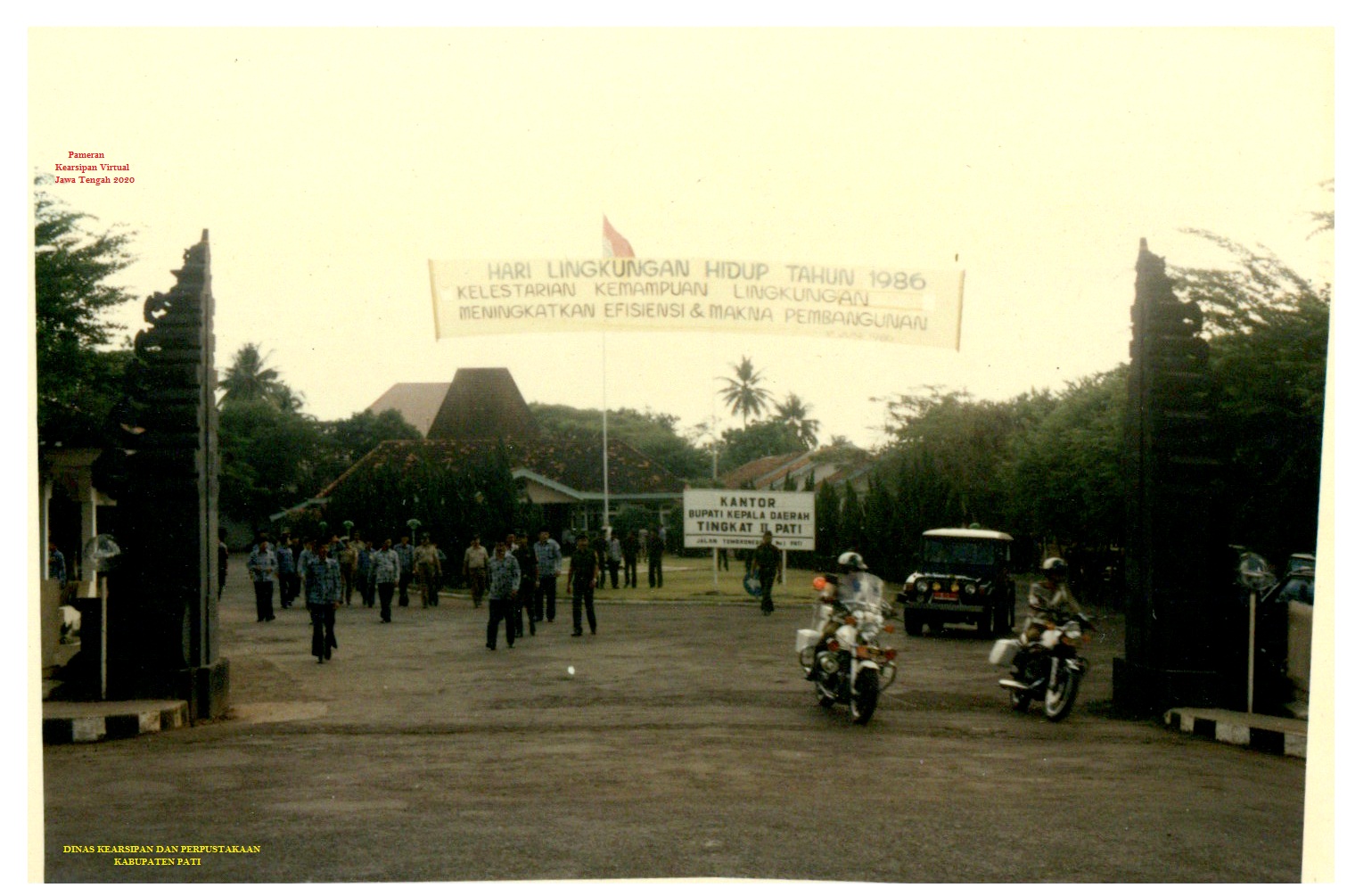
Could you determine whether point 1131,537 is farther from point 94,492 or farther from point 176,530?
point 94,492

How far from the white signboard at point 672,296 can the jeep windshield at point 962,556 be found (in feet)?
39.7

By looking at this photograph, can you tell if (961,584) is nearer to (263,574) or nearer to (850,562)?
(850,562)

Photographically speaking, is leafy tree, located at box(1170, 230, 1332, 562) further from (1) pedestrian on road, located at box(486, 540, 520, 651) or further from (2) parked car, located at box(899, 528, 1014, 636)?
(1) pedestrian on road, located at box(486, 540, 520, 651)

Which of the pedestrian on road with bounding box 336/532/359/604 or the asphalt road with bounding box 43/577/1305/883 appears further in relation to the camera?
the pedestrian on road with bounding box 336/532/359/604

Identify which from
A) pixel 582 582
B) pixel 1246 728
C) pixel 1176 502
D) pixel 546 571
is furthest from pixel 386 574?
pixel 1246 728

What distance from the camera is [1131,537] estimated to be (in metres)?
12.9

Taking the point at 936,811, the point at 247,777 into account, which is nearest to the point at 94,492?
the point at 247,777

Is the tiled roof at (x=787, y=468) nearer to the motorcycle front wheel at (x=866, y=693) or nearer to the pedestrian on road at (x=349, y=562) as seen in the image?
the pedestrian on road at (x=349, y=562)

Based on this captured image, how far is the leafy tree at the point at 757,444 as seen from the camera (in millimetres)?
40938

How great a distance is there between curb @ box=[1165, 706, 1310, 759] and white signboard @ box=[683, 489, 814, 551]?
13196 mm

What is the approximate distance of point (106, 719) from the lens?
10.7 metres

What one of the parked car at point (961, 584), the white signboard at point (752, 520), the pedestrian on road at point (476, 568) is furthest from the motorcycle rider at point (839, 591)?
the pedestrian on road at point (476, 568)

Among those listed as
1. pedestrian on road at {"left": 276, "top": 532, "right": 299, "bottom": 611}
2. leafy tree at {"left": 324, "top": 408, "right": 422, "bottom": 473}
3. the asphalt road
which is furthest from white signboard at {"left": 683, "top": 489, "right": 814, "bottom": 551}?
the asphalt road

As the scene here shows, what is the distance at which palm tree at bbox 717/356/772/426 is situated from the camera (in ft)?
46.9
